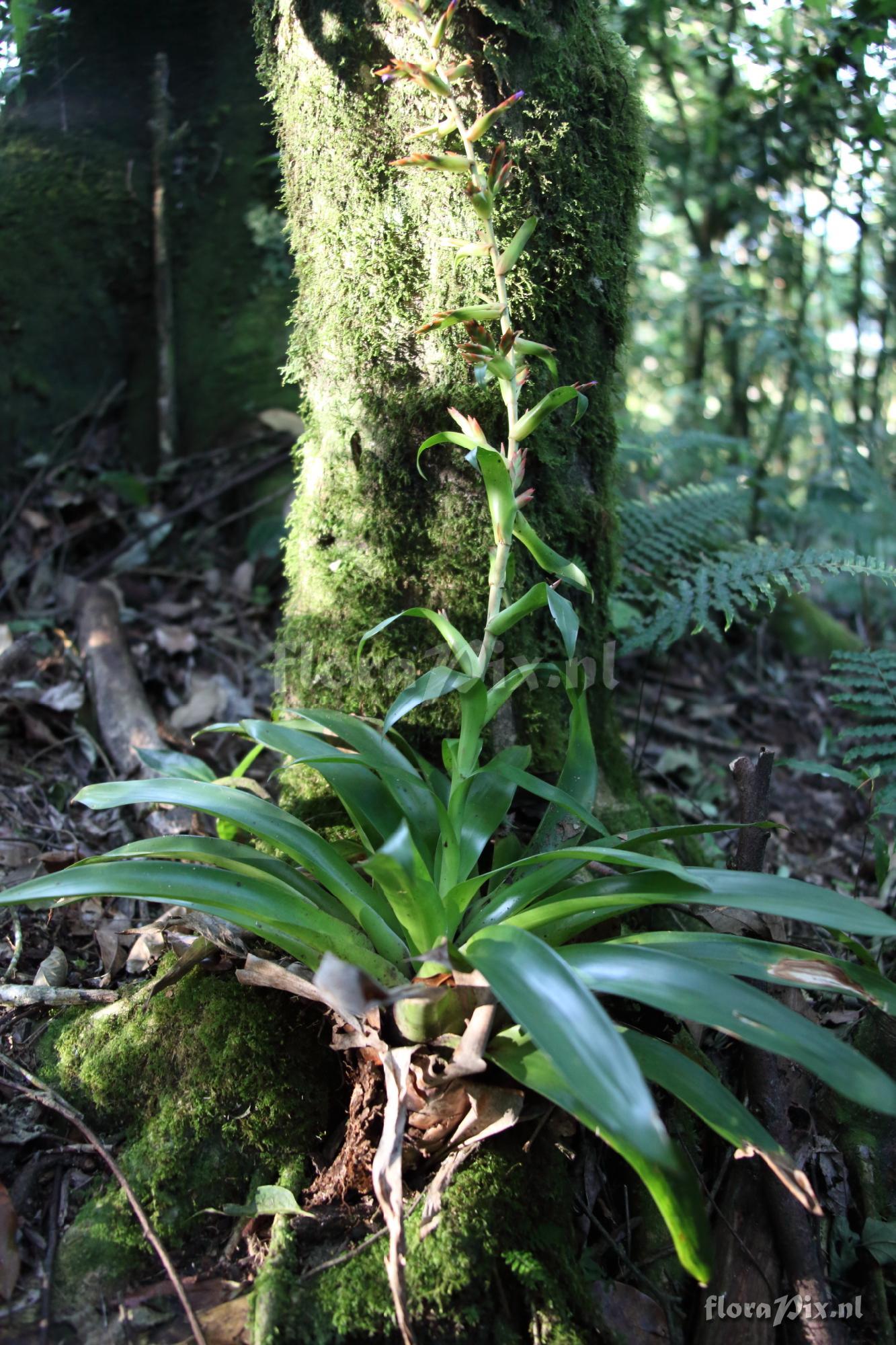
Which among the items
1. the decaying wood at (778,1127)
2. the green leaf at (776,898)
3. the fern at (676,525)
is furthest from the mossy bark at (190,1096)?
the fern at (676,525)

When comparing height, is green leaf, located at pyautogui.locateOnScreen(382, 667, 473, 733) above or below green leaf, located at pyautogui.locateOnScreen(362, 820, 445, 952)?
above

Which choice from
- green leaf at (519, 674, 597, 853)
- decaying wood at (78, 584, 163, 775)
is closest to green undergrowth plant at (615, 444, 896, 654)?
green leaf at (519, 674, 597, 853)

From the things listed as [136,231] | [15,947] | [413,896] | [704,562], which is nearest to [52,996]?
[15,947]

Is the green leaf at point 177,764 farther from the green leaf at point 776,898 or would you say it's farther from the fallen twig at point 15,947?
the green leaf at point 776,898

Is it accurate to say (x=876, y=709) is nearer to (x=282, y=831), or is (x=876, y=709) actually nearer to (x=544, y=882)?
(x=544, y=882)

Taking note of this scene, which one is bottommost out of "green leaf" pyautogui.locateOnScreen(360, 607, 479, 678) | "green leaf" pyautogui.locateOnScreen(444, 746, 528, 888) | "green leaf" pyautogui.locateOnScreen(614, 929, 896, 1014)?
"green leaf" pyautogui.locateOnScreen(614, 929, 896, 1014)

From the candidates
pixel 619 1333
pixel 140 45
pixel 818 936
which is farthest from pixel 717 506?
pixel 140 45

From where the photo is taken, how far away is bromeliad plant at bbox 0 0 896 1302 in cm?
127

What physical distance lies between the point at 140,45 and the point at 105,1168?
12.3ft

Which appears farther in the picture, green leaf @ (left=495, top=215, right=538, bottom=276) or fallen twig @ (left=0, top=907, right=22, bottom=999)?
fallen twig @ (left=0, top=907, right=22, bottom=999)

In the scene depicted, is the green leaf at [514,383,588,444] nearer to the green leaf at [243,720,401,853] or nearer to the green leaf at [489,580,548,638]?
the green leaf at [489,580,548,638]

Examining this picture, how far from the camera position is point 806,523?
471cm

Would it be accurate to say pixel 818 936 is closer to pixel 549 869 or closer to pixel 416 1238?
pixel 549 869

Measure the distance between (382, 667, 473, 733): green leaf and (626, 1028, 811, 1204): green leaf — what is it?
26.7 inches
